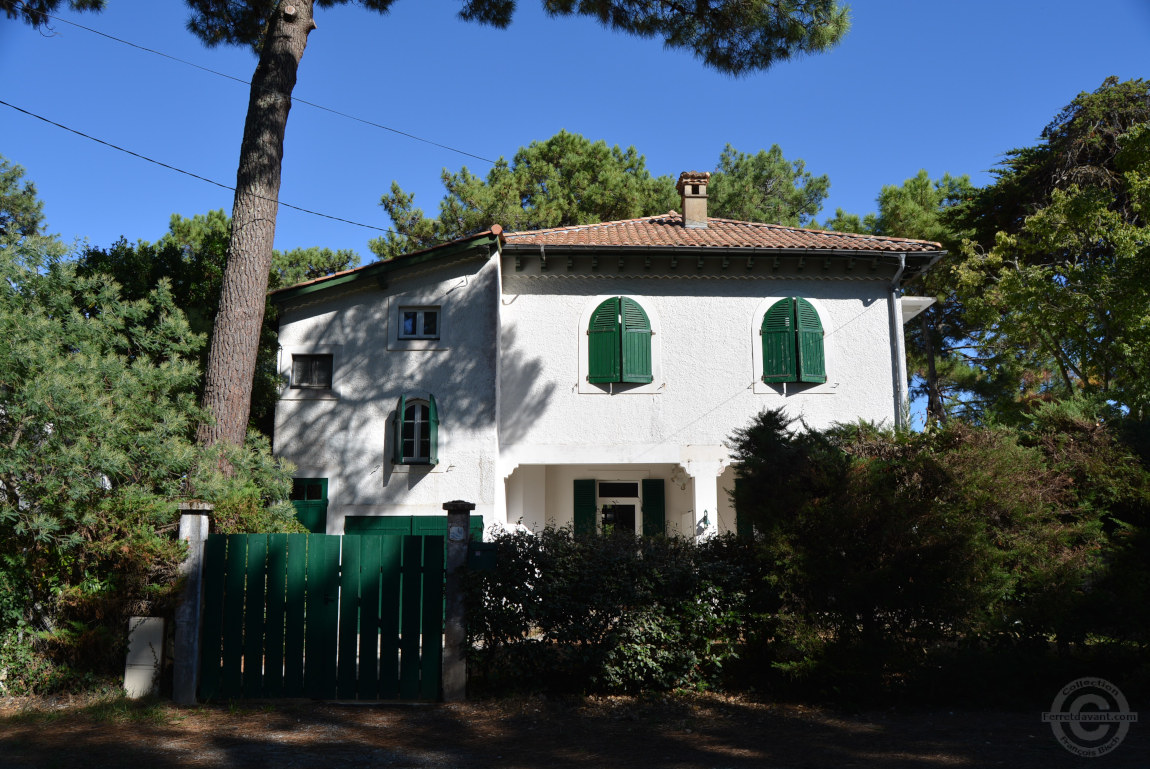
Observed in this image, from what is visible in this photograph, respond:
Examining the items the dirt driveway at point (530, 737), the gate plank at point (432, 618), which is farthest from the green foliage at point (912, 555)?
the gate plank at point (432, 618)

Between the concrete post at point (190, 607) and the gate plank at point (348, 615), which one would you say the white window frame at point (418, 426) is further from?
the concrete post at point (190, 607)

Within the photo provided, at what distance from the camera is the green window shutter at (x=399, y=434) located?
1333 centimetres

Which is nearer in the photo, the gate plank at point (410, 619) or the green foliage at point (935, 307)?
the gate plank at point (410, 619)

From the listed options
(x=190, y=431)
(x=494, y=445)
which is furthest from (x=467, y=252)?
(x=190, y=431)

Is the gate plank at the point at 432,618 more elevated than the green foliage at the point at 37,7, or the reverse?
the green foliage at the point at 37,7

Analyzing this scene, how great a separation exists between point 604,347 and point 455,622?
7.70 meters

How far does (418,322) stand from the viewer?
45.4 feet

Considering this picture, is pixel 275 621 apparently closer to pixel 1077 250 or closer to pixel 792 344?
pixel 792 344

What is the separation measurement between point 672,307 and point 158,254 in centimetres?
850

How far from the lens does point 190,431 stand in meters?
9.68

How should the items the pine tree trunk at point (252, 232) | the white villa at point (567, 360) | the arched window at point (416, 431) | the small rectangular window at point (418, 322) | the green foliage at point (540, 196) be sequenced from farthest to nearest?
the green foliage at point (540, 196)
the small rectangular window at point (418, 322)
the white villa at point (567, 360)
the arched window at point (416, 431)
the pine tree trunk at point (252, 232)

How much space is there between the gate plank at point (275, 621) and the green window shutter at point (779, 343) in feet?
30.9

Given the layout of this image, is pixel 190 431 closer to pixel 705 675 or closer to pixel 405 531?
pixel 405 531

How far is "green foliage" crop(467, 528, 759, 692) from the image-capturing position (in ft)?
23.8
